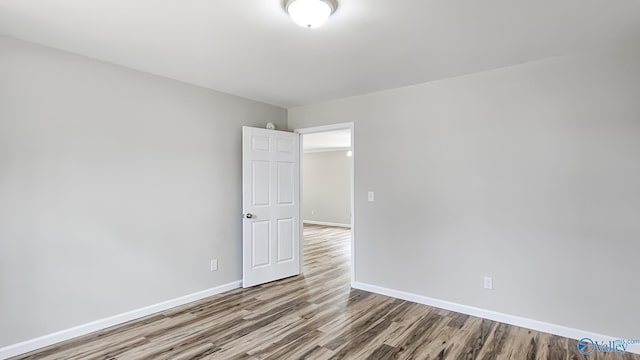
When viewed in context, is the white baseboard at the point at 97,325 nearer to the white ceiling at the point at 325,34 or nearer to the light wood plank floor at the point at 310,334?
the light wood plank floor at the point at 310,334

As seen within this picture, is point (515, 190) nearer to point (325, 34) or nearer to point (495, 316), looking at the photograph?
point (495, 316)

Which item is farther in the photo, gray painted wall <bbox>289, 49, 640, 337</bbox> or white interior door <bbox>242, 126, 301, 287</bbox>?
white interior door <bbox>242, 126, 301, 287</bbox>

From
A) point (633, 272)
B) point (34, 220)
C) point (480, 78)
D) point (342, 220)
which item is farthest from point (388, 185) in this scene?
point (342, 220)

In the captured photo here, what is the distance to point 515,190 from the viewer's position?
10.0 feet

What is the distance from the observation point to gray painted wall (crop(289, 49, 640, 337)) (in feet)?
8.62

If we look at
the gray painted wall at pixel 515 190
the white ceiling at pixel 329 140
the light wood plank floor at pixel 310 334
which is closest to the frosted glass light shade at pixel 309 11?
the gray painted wall at pixel 515 190

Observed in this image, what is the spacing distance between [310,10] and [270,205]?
2819mm

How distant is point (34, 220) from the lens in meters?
2.60

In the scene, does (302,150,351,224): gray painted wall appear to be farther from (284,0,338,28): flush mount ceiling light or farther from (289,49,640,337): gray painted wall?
(284,0,338,28): flush mount ceiling light

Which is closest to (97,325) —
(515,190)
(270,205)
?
(270,205)

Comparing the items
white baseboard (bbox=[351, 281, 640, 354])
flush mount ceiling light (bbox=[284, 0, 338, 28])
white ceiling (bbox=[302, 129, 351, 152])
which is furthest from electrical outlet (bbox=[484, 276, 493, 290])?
white ceiling (bbox=[302, 129, 351, 152])

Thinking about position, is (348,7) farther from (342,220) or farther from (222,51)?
(342,220)

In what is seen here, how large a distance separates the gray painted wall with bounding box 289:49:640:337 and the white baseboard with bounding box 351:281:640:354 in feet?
0.18

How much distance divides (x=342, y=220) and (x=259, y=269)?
578 cm
